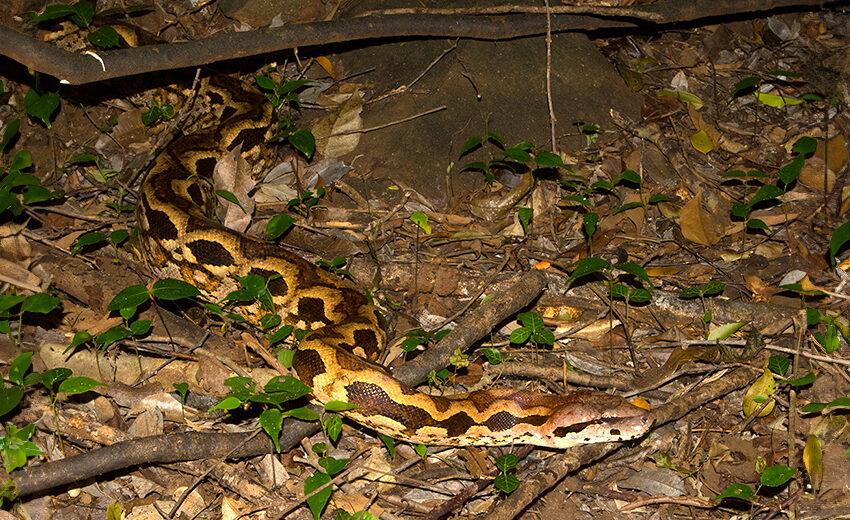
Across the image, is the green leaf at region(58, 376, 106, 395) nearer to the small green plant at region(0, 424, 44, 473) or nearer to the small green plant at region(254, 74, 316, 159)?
the small green plant at region(0, 424, 44, 473)

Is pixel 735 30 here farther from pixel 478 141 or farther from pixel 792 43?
pixel 478 141

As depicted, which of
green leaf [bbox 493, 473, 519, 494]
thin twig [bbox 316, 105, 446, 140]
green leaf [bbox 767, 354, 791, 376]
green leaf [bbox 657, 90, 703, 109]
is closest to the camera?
green leaf [bbox 493, 473, 519, 494]

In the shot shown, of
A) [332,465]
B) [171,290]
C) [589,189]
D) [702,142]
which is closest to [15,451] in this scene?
[171,290]

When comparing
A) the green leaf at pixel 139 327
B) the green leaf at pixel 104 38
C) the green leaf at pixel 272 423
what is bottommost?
the green leaf at pixel 272 423

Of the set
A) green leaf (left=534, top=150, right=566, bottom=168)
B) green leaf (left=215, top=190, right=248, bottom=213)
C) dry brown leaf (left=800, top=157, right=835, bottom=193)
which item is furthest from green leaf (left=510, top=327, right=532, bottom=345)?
dry brown leaf (left=800, top=157, right=835, bottom=193)

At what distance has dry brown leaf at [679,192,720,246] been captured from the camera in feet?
20.1

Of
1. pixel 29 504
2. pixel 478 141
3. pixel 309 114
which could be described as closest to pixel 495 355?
pixel 478 141

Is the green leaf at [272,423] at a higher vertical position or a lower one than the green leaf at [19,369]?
lower

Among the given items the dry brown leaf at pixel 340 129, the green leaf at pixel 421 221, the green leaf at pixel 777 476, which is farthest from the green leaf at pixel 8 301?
the green leaf at pixel 777 476

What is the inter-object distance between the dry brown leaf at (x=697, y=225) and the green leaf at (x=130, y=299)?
4.44m

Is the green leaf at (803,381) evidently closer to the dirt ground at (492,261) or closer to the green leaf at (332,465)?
the dirt ground at (492,261)

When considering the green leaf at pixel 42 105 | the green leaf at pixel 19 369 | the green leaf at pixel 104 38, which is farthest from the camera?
the green leaf at pixel 104 38

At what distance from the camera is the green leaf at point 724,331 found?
4.96 metres

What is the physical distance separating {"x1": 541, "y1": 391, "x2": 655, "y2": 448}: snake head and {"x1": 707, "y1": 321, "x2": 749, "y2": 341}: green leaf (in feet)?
3.39
